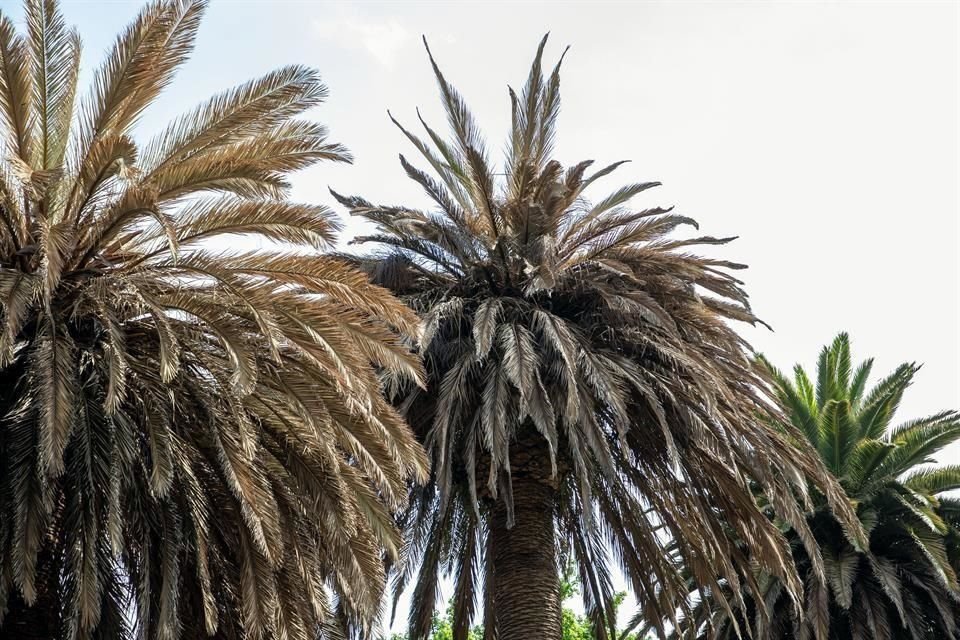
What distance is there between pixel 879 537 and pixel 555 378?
33.6ft

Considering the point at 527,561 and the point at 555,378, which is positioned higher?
the point at 555,378

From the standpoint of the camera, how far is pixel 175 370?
1110cm

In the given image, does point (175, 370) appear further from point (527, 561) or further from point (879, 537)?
point (879, 537)

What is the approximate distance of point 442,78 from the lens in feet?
57.6

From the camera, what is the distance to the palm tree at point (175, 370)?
Answer: 11578mm

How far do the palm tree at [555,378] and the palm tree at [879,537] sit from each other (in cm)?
523

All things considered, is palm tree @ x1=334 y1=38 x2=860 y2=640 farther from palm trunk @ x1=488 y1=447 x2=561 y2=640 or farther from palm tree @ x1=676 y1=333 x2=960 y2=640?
palm tree @ x1=676 y1=333 x2=960 y2=640

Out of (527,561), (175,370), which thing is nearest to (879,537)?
(527,561)

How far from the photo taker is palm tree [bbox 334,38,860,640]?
16281mm

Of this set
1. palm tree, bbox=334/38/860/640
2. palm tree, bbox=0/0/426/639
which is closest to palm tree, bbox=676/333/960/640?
palm tree, bbox=334/38/860/640

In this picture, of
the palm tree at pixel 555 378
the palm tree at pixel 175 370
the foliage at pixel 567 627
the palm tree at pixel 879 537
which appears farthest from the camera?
the foliage at pixel 567 627

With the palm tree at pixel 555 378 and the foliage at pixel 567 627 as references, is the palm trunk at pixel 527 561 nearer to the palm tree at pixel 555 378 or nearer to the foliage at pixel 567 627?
the palm tree at pixel 555 378

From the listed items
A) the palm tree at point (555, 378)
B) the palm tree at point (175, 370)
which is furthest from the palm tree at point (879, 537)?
the palm tree at point (175, 370)

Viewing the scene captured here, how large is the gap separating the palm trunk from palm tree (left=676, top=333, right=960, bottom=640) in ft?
21.9
